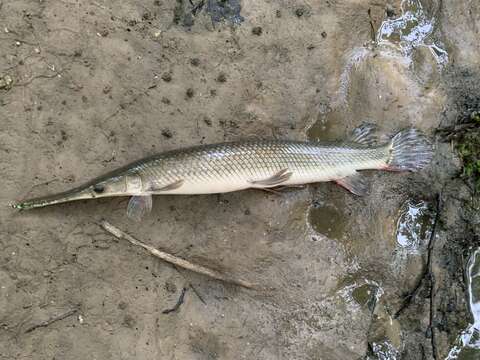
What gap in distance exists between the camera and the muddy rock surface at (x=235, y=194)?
5.21 metres

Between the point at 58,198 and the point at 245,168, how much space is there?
233 cm

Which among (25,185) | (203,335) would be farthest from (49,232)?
(203,335)

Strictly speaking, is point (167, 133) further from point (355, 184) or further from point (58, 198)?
point (355, 184)

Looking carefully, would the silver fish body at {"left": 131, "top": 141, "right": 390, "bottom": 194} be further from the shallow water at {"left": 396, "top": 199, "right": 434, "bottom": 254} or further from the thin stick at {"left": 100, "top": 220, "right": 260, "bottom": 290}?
the shallow water at {"left": 396, "top": 199, "right": 434, "bottom": 254}

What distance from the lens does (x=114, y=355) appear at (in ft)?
17.1

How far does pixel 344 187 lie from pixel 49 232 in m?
4.06

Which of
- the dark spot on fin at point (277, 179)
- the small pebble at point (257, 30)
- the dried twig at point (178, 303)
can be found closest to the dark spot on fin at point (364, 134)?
the dark spot on fin at point (277, 179)

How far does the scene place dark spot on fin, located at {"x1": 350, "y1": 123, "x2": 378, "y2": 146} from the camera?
234 inches

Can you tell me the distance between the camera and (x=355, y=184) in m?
5.86

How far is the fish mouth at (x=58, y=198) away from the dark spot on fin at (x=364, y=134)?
372cm

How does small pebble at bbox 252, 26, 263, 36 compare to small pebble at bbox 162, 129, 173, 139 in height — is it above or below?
above

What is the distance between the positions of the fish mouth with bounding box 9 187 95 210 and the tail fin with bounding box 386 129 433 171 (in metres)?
4.18

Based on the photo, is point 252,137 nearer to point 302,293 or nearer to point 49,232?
point 302,293

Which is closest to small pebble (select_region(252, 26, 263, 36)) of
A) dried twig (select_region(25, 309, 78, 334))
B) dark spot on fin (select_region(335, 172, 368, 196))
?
dark spot on fin (select_region(335, 172, 368, 196))
